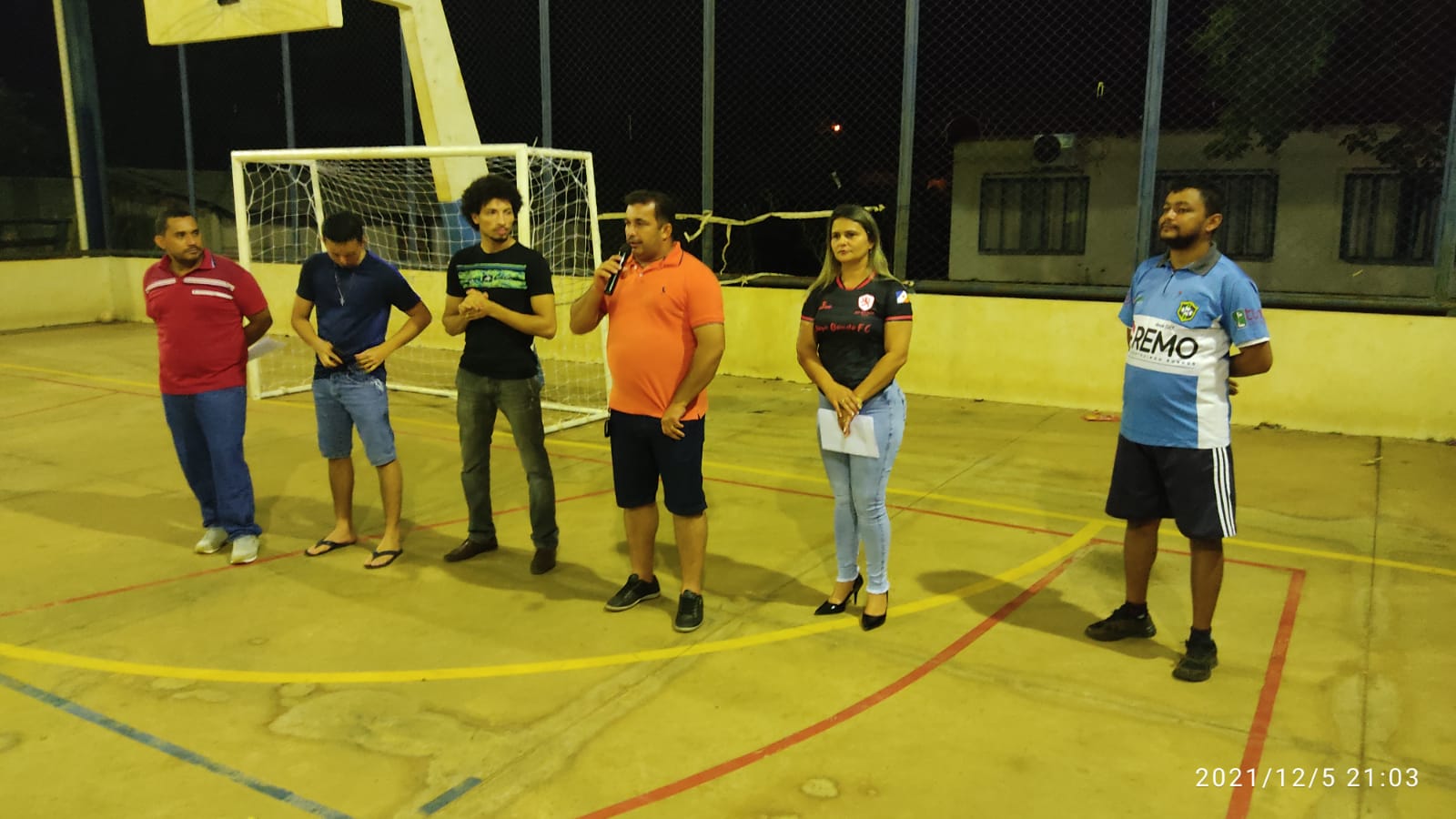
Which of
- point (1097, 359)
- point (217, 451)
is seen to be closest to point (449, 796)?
point (217, 451)

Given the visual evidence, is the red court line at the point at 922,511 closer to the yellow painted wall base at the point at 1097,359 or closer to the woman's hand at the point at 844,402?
the woman's hand at the point at 844,402

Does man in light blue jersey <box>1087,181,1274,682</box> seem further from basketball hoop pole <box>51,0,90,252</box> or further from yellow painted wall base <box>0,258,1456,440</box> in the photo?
basketball hoop pole <box>51,0,90,252</box>

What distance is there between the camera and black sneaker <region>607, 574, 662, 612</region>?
4312 millimetres

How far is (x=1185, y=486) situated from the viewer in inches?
140

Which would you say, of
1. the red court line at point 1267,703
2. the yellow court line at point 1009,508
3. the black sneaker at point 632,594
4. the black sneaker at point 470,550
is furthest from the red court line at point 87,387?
the red court line at point 1267,703

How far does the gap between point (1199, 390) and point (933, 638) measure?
4.39 feet

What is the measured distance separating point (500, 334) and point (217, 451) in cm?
153

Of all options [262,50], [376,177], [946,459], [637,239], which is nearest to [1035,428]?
[946,459]

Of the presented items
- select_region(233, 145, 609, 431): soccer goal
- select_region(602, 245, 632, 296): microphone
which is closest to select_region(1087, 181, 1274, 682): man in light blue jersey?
select_region(602, 245, 632, 296): microphone

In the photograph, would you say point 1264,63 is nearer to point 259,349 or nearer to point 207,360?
point 259,349

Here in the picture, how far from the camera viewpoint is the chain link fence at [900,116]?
1237 cm

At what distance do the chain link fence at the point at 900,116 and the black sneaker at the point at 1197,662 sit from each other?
8888mm

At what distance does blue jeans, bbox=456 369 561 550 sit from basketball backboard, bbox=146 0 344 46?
424cm

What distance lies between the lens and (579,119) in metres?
15.8
